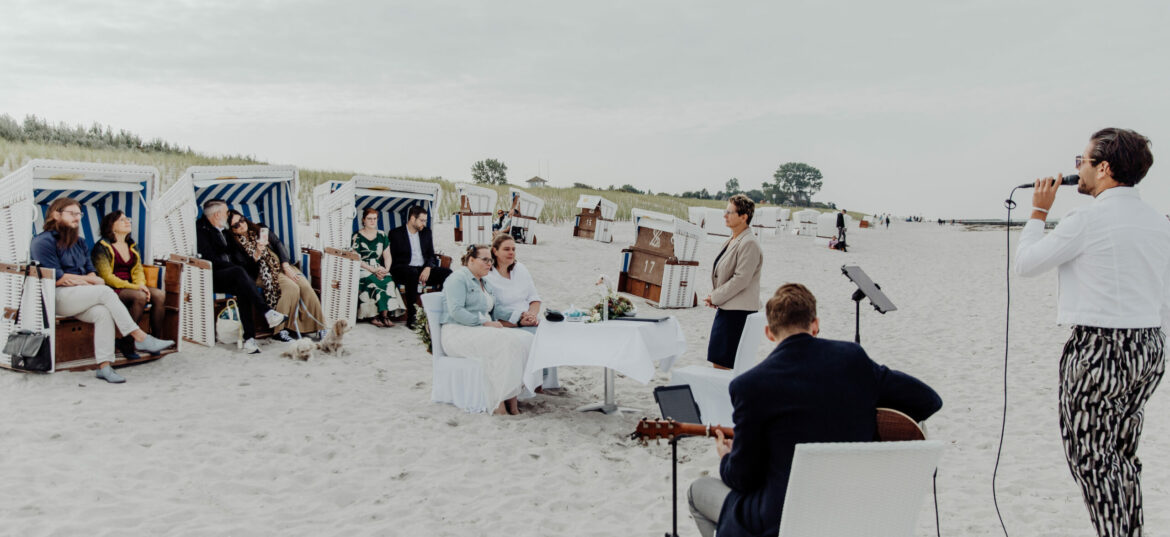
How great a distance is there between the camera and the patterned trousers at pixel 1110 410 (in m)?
2.63

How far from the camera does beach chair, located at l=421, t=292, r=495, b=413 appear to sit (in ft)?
17.2

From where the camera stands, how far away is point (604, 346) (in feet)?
15.6

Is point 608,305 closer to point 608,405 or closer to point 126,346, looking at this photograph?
point 608,405

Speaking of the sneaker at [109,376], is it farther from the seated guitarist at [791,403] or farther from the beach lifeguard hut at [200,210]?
the seated guitarist at [791,403]

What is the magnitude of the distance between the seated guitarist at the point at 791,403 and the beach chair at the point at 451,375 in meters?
3.23

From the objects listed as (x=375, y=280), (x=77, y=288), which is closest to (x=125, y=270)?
(x=77, y=288)

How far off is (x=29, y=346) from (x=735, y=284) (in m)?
5.36

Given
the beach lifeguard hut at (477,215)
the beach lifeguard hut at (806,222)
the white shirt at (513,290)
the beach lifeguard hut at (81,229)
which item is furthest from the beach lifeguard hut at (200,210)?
the beach lifeguard hut at (806,222)

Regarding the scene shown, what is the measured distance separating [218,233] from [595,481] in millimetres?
4864

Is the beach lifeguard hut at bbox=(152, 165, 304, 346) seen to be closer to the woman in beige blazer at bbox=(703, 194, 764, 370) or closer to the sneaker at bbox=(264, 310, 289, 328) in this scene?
the sneaker at bbox=(264, 310, 289, 328)

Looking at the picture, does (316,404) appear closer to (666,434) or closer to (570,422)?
(570,422)

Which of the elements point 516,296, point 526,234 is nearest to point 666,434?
point 516,296

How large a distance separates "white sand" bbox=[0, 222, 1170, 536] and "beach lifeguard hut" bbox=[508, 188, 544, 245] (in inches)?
403

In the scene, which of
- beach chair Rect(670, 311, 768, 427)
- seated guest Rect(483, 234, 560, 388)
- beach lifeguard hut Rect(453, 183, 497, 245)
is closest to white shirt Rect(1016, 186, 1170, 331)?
beach chair Rect(670, 311, 768, 427)
